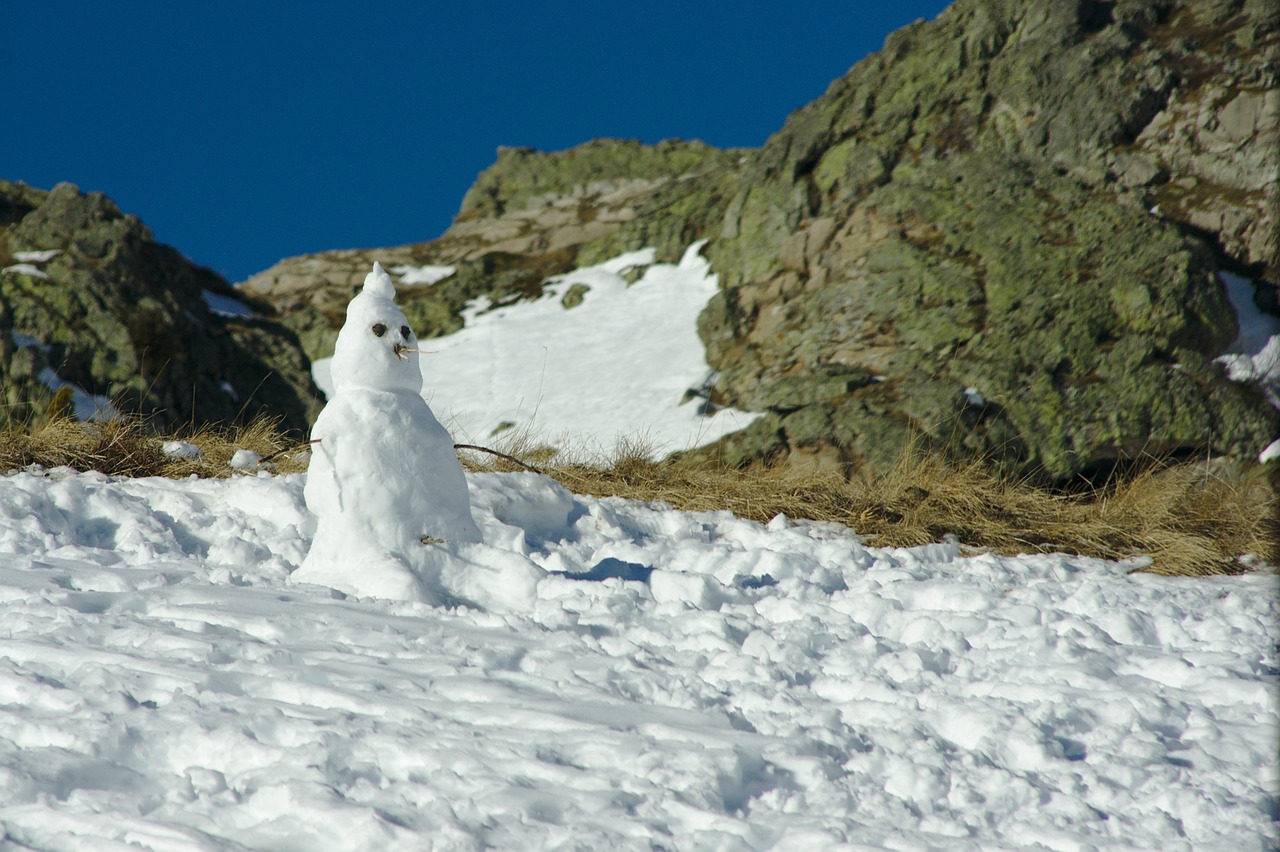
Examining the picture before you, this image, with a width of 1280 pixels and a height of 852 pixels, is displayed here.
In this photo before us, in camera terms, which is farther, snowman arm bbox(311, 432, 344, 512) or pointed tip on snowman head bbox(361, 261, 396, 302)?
pointed tip on snowman head bbox(361, 261, 396, 302)

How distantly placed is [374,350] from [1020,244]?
1012 centimetres

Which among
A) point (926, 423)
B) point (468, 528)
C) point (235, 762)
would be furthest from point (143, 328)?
point (235, 762)

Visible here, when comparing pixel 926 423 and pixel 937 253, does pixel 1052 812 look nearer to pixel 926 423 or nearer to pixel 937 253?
pixel 926 423

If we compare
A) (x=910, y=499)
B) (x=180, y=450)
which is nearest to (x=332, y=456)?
(x=180, y=450)

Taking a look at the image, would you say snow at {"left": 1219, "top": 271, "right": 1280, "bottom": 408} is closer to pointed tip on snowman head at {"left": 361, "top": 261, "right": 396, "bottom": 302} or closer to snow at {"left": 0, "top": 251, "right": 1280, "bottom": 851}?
snow at {"left": 0, "top": 251, "right": 1280, "bottom": 851}

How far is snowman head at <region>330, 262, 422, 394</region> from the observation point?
12.0 ft

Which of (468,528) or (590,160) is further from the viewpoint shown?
(590,160)

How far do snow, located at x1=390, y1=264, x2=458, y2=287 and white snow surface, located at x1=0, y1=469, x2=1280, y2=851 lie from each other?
19.9 m

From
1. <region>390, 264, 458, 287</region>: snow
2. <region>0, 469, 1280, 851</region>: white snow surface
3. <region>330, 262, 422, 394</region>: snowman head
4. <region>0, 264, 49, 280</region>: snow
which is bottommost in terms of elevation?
<region>0, 469, 1280, 851</region>: white snow surface

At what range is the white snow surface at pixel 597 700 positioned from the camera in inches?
76.4

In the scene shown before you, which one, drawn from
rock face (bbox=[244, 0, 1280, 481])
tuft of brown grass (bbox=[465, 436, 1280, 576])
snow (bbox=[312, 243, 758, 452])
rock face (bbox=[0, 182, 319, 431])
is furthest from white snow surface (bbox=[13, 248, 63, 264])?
rock face (bbox=[244, 0, 1280, 481])

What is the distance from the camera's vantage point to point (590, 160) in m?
32.1

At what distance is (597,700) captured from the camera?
8.32 ft

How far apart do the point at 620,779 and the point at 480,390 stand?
14.5 meters
